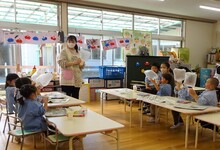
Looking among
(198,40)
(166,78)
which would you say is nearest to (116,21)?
(166,78)

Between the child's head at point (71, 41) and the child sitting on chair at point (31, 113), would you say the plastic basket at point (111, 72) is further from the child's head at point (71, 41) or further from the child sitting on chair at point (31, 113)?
the child sitting on chair at point (31, 113)

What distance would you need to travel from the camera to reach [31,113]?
245cm

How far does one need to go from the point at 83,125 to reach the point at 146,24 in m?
6.14

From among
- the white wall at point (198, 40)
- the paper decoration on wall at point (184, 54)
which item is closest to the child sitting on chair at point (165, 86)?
the paper decoration on wall at point (184, 54)

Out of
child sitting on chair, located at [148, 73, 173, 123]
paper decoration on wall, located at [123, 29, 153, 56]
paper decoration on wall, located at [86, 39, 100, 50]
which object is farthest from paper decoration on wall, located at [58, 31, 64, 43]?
child sitting on chair, located at [148, 73, 173, 123]

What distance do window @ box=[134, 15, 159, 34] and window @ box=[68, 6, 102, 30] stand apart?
1434 millimetres

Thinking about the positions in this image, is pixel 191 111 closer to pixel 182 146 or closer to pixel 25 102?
pixel 182 146

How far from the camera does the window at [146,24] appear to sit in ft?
23.9

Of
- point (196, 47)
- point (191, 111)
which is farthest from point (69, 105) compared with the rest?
point (196, 47)

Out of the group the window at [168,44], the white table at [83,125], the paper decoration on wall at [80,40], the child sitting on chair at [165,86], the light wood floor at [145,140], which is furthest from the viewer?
the window at [168,44]

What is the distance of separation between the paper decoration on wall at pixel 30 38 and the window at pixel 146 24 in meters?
3.00

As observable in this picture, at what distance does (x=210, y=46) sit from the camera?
9.06 m

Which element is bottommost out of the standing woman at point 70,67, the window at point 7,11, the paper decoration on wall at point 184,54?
the standing woman at point 70,67

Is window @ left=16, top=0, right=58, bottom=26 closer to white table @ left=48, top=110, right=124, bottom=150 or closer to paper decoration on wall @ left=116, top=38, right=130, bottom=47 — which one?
paper decoration on wall @ left=116, top=38, right=130, bottom=47
